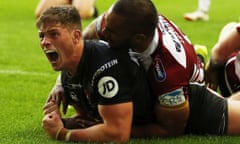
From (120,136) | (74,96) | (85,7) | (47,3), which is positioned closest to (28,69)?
(47,3)

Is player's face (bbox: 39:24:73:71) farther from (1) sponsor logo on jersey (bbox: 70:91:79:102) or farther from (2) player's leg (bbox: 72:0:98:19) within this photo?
(2) player's leg (bbox: 72:0:98:19)

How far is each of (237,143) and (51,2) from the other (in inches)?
219

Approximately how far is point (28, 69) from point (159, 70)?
10.1 feet

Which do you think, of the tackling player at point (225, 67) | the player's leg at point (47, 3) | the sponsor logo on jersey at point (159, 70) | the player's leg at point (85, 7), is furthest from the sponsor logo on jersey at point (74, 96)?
the player's leg at point (85, 7)

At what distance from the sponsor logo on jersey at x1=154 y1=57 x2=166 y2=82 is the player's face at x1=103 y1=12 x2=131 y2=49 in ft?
0.58

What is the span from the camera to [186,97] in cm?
399

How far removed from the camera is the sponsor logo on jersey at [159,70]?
3881mm

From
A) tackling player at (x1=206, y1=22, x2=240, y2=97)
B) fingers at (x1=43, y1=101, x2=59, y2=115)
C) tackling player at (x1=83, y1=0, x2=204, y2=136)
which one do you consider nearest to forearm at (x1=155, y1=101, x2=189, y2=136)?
tackling player at (x1=83, y1=0, x2=204, y2=136)

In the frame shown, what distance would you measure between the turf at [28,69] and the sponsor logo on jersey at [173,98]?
22 cm

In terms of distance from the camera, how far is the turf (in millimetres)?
4094

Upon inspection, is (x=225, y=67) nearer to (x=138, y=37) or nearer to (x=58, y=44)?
(x=138, y=37)

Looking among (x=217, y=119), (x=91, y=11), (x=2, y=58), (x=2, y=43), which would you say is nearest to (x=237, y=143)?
(x=217, y=119)

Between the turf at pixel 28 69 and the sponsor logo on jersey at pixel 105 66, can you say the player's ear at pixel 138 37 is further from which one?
the turf at pixel 28 69

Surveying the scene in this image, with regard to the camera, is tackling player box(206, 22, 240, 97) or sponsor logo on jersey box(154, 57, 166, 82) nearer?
sponsor logo on jersey box(154, 57, 166, 82)
